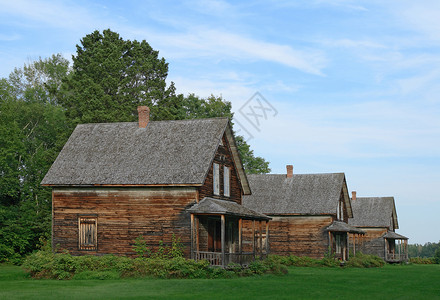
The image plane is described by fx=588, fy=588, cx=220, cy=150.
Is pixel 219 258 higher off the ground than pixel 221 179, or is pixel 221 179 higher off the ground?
pixel 221 179

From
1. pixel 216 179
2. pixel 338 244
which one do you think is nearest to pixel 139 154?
pixel 216 179

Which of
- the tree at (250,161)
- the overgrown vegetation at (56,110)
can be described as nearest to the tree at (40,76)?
the overgrown vegetation at (56,110)

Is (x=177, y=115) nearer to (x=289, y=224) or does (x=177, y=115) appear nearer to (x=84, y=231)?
(x=289, y=224)

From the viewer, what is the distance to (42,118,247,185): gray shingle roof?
32625 mm

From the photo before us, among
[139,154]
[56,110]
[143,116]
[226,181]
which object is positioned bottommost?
[226,181]

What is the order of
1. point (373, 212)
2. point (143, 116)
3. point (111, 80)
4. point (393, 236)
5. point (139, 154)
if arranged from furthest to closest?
1. point (373, 212)
2. point (393, 236)
3. point (111, 80)
4. point (143, 116)
5. point (139, 154)

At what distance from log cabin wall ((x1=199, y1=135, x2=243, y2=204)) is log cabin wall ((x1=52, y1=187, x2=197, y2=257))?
71.8 inches

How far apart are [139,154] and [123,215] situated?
12.5 feet

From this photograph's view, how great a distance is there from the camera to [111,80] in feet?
180

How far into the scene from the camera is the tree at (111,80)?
5234 centimetres

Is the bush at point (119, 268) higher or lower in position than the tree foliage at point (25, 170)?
lower

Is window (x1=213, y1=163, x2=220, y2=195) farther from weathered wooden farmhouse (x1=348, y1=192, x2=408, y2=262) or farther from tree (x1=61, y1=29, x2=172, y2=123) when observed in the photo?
weathered wooden farmhouse (x1=348, y1=192, x2=408, y2=262)

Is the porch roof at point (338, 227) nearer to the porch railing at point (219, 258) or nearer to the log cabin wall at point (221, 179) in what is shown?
the log cabin wall at point (221, 179)

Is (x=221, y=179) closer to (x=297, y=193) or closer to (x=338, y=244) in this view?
(x=297, y=193)
